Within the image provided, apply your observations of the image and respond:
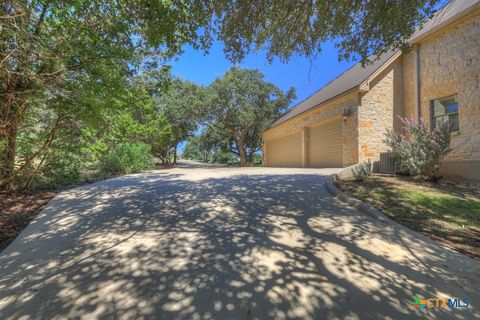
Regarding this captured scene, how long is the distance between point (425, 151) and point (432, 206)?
105 inches

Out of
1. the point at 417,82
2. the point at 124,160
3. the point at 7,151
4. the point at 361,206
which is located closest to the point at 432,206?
the point at 361,206

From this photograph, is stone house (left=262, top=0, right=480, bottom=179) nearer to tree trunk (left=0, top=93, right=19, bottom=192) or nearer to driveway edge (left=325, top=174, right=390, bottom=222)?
driveway edge (left=325, top=174, right=390, bottom=222)

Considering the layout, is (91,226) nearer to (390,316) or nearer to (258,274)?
(258,274)

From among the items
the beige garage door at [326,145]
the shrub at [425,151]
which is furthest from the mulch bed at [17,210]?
the beige garage door at [326,145]

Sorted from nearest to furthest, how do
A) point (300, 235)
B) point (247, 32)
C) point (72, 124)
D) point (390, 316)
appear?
1. point (390, 316)
2. point (300, 235)
3. point (247, 32)
4. point (72, 124)

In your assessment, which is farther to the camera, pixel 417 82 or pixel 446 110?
pixel 417 82

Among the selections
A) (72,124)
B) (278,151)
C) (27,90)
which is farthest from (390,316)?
(278,151)

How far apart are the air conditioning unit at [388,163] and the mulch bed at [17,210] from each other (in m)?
10.6

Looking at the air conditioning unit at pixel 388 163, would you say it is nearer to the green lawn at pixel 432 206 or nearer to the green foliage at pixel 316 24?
the green lawn at pixel 432 206

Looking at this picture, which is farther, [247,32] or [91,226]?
[247,32]

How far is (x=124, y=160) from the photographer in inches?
457

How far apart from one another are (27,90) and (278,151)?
53.3ft

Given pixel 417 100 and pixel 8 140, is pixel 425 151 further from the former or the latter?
pixel 8 140

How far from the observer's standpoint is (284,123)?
57.1 feet
